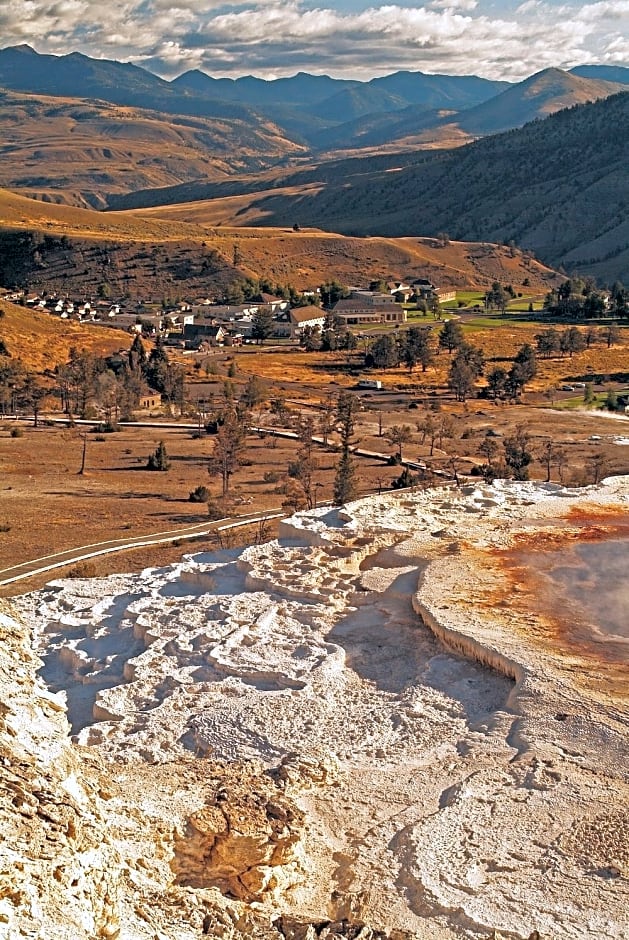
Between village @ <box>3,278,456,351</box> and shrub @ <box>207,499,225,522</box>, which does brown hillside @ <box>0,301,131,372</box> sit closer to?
village @ <box>3,278,456,351</box>

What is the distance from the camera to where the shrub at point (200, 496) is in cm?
4894

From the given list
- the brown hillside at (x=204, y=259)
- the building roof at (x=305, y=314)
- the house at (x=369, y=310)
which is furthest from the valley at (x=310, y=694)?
the brown hillside at (x=204, y=259)

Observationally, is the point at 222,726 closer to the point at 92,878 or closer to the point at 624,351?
the point at 92,878

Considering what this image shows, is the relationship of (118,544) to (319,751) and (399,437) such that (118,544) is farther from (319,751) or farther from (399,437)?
(399,437)

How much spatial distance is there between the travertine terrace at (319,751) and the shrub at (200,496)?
57.6 feet

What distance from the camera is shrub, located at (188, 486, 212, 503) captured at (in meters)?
48.9

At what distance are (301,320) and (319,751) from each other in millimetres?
104641

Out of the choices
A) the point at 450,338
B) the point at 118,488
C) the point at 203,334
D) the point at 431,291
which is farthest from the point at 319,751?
the point at 431,291

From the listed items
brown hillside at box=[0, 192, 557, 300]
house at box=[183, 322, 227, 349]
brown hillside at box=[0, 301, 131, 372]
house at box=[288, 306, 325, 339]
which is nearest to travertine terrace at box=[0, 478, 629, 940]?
brown hillside at box=[0, 301, 131, 372]

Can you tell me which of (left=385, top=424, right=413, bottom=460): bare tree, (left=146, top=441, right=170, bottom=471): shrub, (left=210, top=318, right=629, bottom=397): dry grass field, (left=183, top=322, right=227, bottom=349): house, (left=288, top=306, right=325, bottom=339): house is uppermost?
(left=288, top=306, right=325, bottom=339): house

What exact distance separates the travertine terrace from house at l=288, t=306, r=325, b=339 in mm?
91585

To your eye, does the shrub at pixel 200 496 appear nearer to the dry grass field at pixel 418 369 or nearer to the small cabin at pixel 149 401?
the small cabin at pixel 149 401

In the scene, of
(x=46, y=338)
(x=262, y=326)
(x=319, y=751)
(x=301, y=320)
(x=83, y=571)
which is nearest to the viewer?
(x=319, y=751)

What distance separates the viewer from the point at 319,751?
65.9ft
